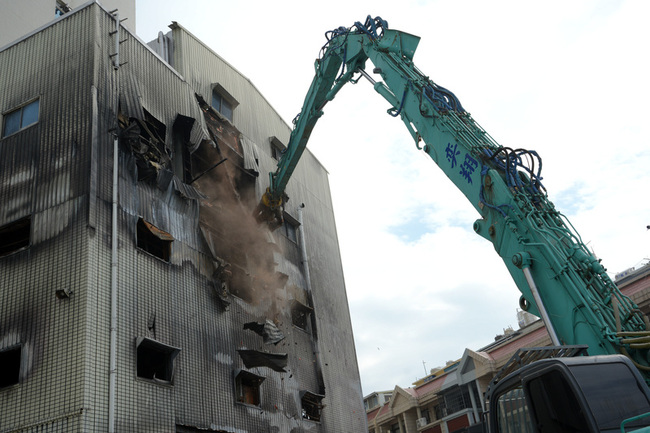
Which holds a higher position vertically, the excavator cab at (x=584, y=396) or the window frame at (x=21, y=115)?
the window frame at (x=21, y=115)

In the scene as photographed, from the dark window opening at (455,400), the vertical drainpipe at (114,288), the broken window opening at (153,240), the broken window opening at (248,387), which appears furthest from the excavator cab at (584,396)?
the dark window opening at (455,400)

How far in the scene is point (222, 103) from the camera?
23.7m

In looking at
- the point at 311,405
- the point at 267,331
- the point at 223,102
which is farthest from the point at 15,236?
A: the point at 311,405

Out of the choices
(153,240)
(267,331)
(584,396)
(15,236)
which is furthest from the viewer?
(267,331)

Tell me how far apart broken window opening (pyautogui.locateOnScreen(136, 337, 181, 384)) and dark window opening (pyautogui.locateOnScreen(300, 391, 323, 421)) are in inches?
287

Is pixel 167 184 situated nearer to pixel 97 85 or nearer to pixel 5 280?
pixel 97 85

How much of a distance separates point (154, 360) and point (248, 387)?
453cm

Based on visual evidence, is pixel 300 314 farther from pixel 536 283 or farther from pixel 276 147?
pixel 536 283

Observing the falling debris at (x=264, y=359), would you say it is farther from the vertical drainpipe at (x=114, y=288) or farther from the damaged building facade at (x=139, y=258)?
the vertical drainpipe at (x=114, y=288)

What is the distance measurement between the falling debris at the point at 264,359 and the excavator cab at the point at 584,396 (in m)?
12.6

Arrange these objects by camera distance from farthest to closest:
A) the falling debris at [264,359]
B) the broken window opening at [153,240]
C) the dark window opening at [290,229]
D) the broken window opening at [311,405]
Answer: the dark window opening at [290,229]
the broken window opening at [311,405]
the falling debris at [264,359]
the broken window opening at [153,240]

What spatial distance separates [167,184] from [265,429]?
8.83 m

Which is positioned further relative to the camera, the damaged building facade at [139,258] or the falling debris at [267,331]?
the falling debris at [267,331]

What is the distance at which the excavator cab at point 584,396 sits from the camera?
5.92 meters
